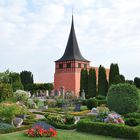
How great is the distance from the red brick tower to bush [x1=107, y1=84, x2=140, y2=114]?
35701 millimetres

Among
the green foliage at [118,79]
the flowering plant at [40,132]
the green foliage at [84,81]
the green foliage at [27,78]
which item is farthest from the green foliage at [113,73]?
the flowering plant at [40,132]

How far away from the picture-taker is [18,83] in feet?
151

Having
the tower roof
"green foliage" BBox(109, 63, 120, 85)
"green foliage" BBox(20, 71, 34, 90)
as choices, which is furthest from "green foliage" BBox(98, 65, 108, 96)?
"green foliage" BBox(20, 71, 34, 90)

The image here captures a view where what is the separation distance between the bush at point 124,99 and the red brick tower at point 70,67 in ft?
117

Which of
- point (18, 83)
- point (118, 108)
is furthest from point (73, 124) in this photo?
point (18, 83)

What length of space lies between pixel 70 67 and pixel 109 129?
1772 inches

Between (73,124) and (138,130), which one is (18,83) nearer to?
(73,124)

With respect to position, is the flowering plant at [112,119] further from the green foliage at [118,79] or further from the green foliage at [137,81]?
the green foliage at [137,81]

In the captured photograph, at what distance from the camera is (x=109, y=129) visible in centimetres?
1345

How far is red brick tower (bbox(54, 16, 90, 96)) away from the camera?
189 ft

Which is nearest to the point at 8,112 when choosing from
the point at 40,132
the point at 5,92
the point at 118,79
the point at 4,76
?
A: the point at 40,132

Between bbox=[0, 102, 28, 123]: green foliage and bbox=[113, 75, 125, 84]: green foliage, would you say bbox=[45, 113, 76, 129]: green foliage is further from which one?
bbox=[113, 75, 125, 84]: green foliage

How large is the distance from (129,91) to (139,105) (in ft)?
3.85

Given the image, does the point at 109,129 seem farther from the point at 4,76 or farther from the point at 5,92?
the point at 4,76
